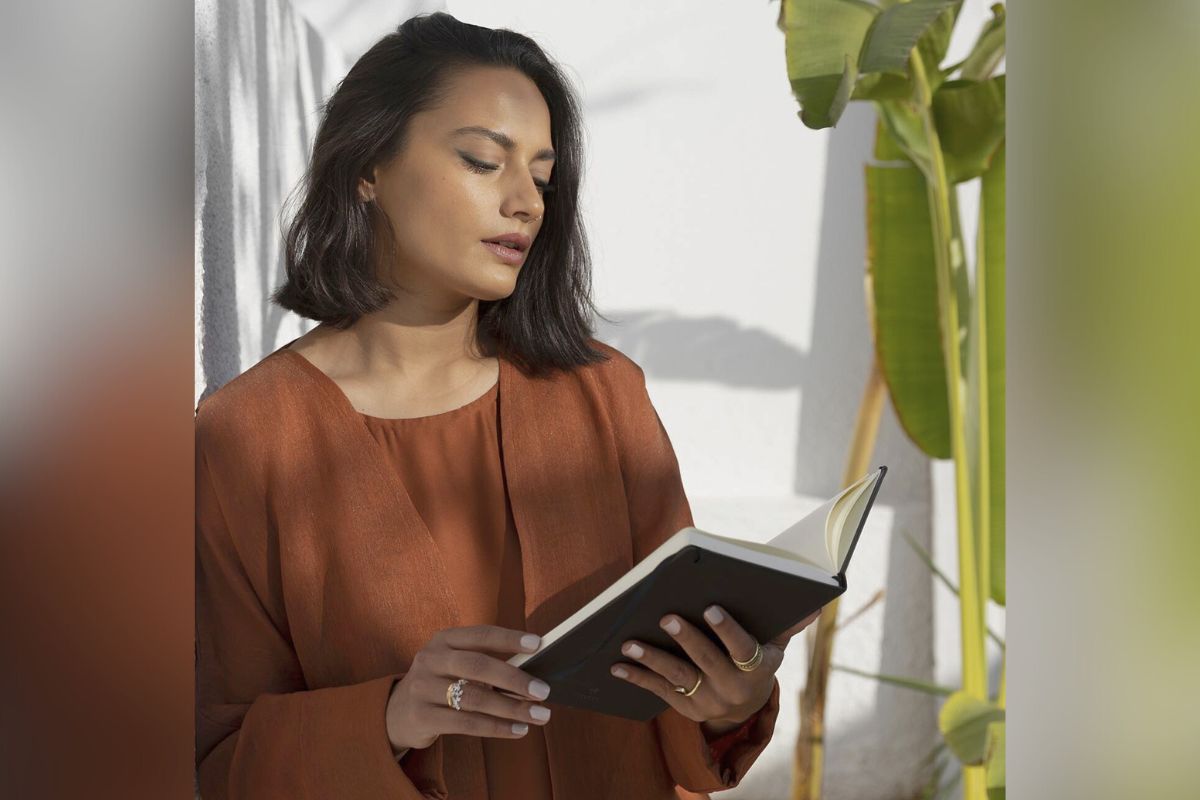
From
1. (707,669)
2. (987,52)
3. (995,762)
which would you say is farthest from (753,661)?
(987,52)

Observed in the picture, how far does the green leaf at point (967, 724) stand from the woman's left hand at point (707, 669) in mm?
302

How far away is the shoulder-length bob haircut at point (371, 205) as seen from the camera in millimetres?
1467

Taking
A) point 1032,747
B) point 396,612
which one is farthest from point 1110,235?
point 396,612

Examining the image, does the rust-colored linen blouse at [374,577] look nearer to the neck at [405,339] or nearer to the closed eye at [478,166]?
the neck at [405,339]

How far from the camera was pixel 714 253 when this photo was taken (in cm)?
155

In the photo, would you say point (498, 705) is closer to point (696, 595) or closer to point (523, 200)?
point (696, 595)

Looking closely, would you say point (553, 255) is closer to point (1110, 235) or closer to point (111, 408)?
point (111, 408)

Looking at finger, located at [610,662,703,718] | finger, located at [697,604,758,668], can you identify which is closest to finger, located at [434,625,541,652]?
finger, located at [610,662,703,718]

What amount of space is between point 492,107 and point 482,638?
624mm

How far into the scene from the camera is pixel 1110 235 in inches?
43.3

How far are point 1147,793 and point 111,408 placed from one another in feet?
3.64

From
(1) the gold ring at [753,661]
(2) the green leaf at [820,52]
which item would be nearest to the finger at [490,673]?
(1) the gold ring at [753,661]

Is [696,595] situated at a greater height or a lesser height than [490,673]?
greater

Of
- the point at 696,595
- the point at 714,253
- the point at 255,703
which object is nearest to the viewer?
the point at 696,595
